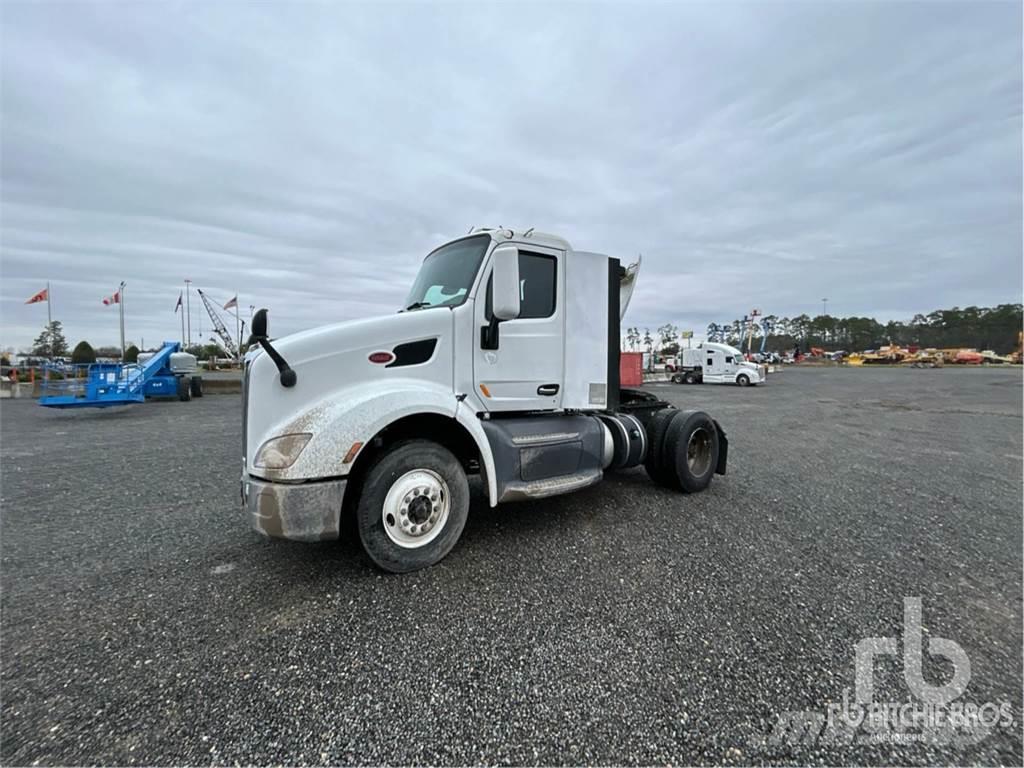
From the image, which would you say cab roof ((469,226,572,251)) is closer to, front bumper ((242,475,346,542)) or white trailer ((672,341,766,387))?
front bumper ((242,475,346,542))

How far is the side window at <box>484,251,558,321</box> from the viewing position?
13.1 ft

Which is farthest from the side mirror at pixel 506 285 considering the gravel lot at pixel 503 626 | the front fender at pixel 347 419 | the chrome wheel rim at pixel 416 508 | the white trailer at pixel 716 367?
the white trailer at pixel 716 367

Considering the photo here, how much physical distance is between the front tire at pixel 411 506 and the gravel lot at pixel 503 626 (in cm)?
18

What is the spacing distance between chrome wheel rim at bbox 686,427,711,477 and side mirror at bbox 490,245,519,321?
2991 millimetres

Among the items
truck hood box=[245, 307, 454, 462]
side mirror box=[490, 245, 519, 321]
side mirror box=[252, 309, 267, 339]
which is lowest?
truck hood box=[245, 307, 454, 462]

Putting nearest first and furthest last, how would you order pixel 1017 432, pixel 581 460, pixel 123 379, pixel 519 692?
1. pixel 519 692
2. pixel 581 460
3. pixel 1017 432
4. pixel 123 379

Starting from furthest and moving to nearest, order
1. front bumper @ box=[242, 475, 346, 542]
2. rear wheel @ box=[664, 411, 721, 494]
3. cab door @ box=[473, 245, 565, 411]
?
rear wheel @ box=[664, 411, 721, 494] < cab door @ box=[473, 245, 565, 411] < front bumper @ box=[242, 475, 346, 542]

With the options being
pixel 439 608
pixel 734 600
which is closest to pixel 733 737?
pixel 734 600

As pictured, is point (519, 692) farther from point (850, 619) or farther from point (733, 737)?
point (850, 619)

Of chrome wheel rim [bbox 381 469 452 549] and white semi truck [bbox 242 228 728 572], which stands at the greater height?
white semi truck [bbox 242 228 728 572]

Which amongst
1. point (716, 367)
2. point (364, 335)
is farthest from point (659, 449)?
point (716, 367)

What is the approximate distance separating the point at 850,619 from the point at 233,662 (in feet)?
11.2

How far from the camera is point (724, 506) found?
4.62 metres

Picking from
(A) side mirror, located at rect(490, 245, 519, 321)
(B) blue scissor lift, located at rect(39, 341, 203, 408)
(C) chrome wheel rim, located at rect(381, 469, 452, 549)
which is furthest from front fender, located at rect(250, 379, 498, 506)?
(B) blue scissor lift, located at rect(39, 341, 203, 408)
